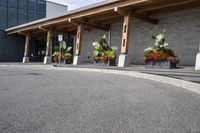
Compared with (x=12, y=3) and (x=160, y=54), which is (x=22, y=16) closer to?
(x=12, y=3)

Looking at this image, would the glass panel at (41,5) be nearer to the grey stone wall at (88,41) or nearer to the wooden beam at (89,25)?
the grey stone wall at (88,41)

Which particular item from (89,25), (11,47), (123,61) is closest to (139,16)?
(123,61)

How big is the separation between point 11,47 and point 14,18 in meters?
4.71

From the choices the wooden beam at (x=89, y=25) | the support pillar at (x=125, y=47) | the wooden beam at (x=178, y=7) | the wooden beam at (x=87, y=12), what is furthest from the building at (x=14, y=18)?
the support pillar at (x=125, y=47)

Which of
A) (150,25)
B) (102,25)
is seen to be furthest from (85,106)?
(102,25)

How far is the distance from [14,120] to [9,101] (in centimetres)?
217

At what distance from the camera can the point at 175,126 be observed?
4.80 metres

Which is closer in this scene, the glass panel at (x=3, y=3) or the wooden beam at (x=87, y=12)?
the wooden beam at (x=87, y=12)

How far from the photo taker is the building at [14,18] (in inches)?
1617

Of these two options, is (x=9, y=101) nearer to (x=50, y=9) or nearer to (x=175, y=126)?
(x=175, y=126)

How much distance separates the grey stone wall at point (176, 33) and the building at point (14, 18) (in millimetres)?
19784

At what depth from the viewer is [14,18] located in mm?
43125

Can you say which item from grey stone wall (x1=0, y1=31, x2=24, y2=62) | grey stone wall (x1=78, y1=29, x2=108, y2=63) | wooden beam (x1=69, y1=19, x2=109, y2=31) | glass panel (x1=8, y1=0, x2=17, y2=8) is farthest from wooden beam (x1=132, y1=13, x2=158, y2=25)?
glass panel (x1=8, y1=0, x2=17, y2=8)

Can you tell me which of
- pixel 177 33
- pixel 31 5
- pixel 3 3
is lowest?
pixel 177 33
